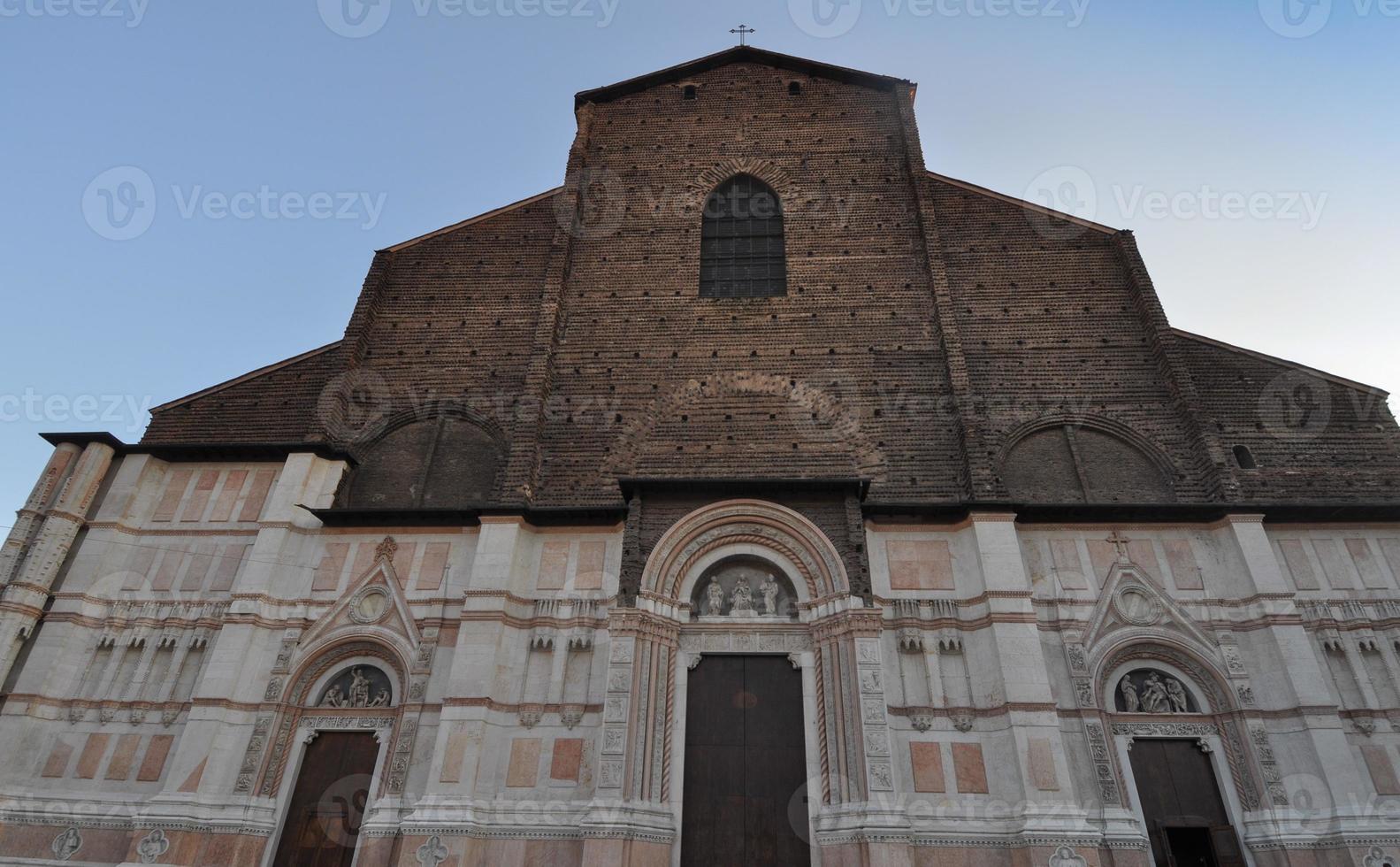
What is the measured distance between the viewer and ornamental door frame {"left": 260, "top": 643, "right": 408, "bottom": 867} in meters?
9.94

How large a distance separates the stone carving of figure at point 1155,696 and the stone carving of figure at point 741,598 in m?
5.33

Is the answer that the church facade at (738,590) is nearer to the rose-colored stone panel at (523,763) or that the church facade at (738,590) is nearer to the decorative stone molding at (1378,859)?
the rose-colored stone panel at (523,763)

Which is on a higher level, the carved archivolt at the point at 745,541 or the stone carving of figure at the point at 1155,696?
the carved archivolt at the point at 745,541

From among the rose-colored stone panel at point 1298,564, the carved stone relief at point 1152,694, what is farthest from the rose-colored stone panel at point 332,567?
the rose-colored stone panel at point 1298,564

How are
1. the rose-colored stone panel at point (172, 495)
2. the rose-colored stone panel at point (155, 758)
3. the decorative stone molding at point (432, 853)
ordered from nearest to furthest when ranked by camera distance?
the decorative stone molding at point (432, 853)
the rose-colored stone panel at point (155, 758)
the rose-colored stone panel at point (172, 495)

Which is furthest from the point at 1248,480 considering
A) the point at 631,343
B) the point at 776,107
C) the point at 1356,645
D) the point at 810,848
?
the point at 776,107

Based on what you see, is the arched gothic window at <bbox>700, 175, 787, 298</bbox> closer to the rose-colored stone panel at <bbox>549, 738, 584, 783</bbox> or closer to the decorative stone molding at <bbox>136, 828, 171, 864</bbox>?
the rose-colored stone panel at <bbox>549, 738, 584, 783</bbox>

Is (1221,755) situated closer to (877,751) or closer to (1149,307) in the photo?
(877,751)

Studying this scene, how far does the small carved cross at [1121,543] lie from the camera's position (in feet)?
35.8

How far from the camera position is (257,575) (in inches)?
440

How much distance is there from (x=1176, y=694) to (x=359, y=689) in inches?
438

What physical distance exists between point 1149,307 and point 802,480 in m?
7.32

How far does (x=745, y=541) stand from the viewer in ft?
37.1

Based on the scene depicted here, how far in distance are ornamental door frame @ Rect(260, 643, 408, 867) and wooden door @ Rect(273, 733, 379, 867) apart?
78 millimetres
